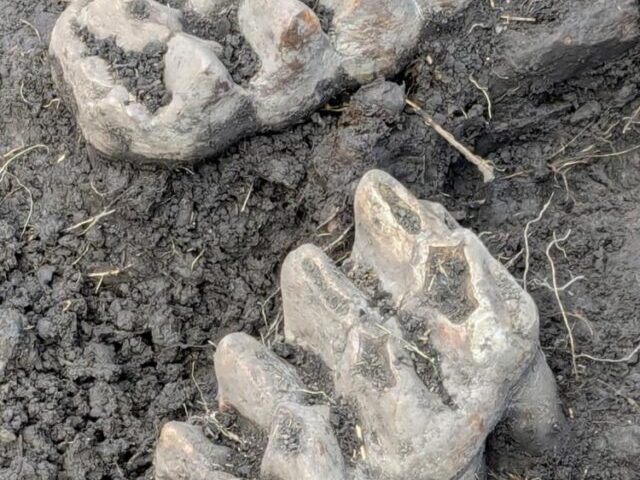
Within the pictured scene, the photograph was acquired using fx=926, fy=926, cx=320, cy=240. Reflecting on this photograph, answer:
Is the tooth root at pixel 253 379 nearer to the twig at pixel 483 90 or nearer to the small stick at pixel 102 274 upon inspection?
the small stick at pixel 102 274

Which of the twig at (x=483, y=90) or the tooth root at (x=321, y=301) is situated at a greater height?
the twig at (x=483, y=90)

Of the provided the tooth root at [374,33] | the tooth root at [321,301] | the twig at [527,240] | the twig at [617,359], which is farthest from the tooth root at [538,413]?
the tooth root at [374,33]

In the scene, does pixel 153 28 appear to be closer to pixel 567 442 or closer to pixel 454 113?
pixel 454 113

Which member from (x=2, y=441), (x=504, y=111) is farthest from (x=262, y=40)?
(x=2, y=441)

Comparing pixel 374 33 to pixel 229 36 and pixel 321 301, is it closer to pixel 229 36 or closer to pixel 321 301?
pixel 229 36

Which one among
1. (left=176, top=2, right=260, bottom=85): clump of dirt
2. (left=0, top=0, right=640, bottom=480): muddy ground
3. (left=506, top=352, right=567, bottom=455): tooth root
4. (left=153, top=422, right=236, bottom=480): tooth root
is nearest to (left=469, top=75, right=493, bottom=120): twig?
(left=0, top=0, right=640, bottom=480): muddy ground

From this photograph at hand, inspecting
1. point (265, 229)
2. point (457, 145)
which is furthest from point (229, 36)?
point (457, 145)

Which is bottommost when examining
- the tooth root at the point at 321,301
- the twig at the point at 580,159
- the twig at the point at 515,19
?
the twig at the point at 580,159

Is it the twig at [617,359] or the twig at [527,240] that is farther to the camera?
the twig at [527,240]
